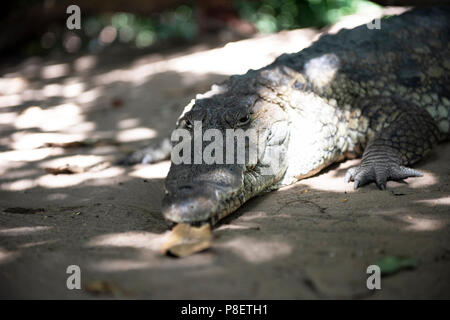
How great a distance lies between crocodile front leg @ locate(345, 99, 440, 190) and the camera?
11.4 feet

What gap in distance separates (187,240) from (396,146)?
7.31 feet

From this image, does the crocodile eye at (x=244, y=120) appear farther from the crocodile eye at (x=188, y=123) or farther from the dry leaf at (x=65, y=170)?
the dry leaf at (x=65, y=170)

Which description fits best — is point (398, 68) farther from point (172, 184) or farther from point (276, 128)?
point (172, 184)

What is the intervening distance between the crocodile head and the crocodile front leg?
70 cm

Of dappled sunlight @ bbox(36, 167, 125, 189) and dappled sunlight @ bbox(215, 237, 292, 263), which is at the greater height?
dappled sunlight @ bbox(36, 167, 125, 189)

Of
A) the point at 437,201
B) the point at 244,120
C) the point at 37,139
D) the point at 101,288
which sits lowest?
the point at 101,288

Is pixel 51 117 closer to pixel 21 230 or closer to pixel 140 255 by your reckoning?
pixel 21 230

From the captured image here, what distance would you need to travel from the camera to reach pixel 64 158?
469cm

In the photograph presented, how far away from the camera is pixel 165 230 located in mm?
2869

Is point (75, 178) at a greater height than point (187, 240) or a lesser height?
greater

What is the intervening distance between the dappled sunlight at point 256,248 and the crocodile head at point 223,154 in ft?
0.96

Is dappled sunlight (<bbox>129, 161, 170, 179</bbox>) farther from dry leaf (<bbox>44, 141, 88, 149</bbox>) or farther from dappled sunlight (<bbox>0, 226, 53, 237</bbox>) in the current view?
dappled sunlight (<bbox>0, 226, 53, 237</bbox>)

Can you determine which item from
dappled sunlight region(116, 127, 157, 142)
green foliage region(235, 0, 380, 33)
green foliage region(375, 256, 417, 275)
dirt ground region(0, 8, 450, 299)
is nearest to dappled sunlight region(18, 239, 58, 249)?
dirt ground region(0, 8, 450, 299)

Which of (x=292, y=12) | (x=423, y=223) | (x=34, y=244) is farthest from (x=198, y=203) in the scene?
(x=292, y=12)
